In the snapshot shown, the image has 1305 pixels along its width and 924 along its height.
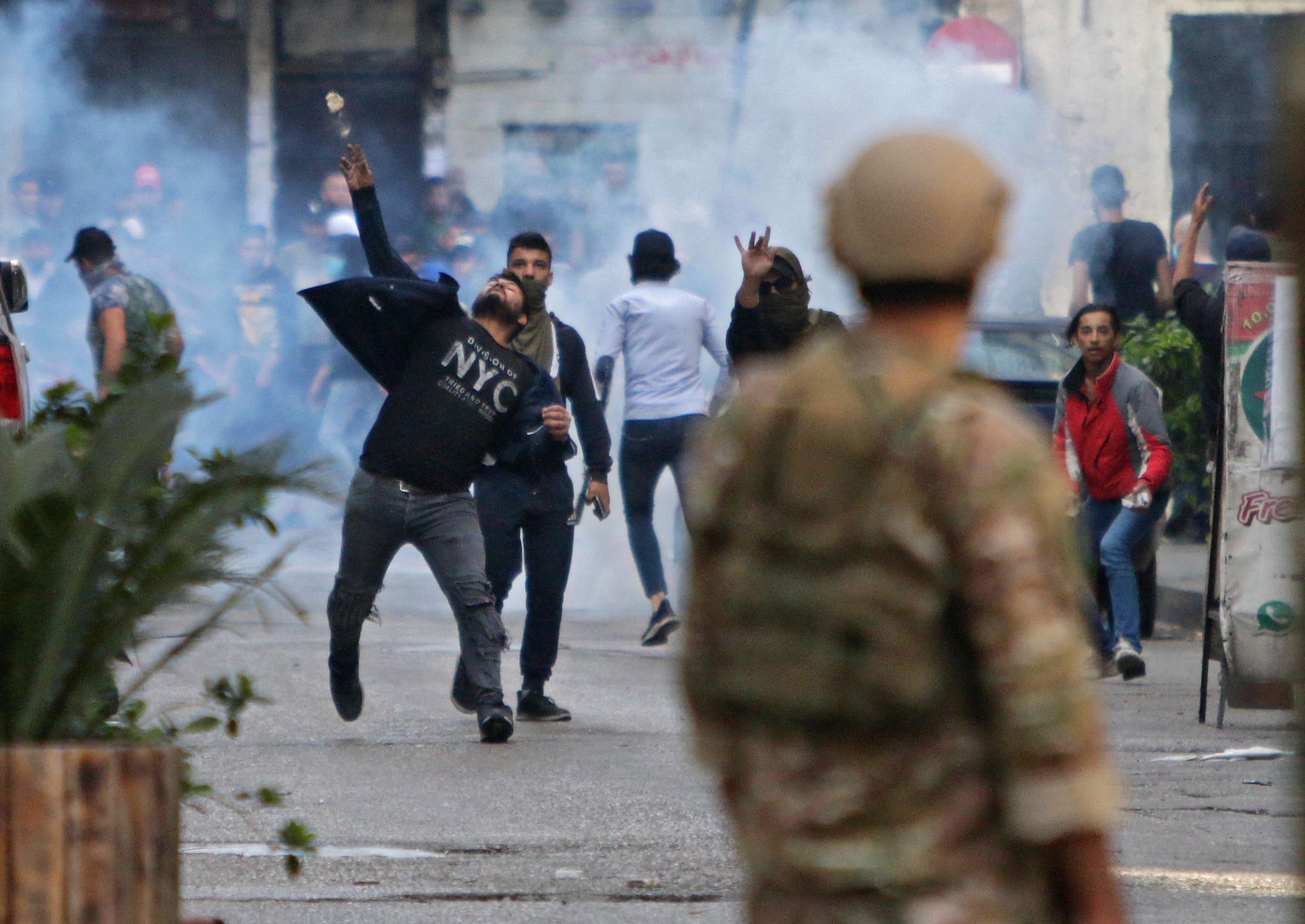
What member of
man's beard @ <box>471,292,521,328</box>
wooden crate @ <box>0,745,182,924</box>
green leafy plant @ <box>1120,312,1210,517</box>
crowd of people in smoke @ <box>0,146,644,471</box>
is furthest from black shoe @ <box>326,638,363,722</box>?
crowd of people in smoke @ <box>0,146,644,471</box>

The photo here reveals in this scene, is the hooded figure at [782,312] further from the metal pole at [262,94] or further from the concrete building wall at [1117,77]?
the metal pole at [262,94]

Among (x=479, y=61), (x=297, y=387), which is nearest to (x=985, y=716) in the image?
Answer: (x=297, y=387)

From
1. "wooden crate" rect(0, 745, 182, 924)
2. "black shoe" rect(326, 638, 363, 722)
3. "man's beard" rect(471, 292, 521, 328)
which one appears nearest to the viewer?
"wooden crate" rect(0, 745, 182, 924)

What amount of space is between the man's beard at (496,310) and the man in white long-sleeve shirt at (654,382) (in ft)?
8.48

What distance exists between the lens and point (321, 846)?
5.02m

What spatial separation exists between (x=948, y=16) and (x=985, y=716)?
1798 centimetres

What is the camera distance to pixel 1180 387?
440 inches

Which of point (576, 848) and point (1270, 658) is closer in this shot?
point (576, 848)

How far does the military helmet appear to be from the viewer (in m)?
1.93

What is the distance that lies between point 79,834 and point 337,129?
1901 centimetres

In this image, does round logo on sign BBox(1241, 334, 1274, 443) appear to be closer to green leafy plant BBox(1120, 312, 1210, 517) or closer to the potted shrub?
green leafy plant BBox(1120, 312, 1210, 517)

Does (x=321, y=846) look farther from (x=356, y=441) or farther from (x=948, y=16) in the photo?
(x=948, y=16)

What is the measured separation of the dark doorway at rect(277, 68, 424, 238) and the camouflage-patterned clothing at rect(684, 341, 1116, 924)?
1919 cm

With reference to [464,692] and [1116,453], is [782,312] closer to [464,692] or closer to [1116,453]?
[464,692]
